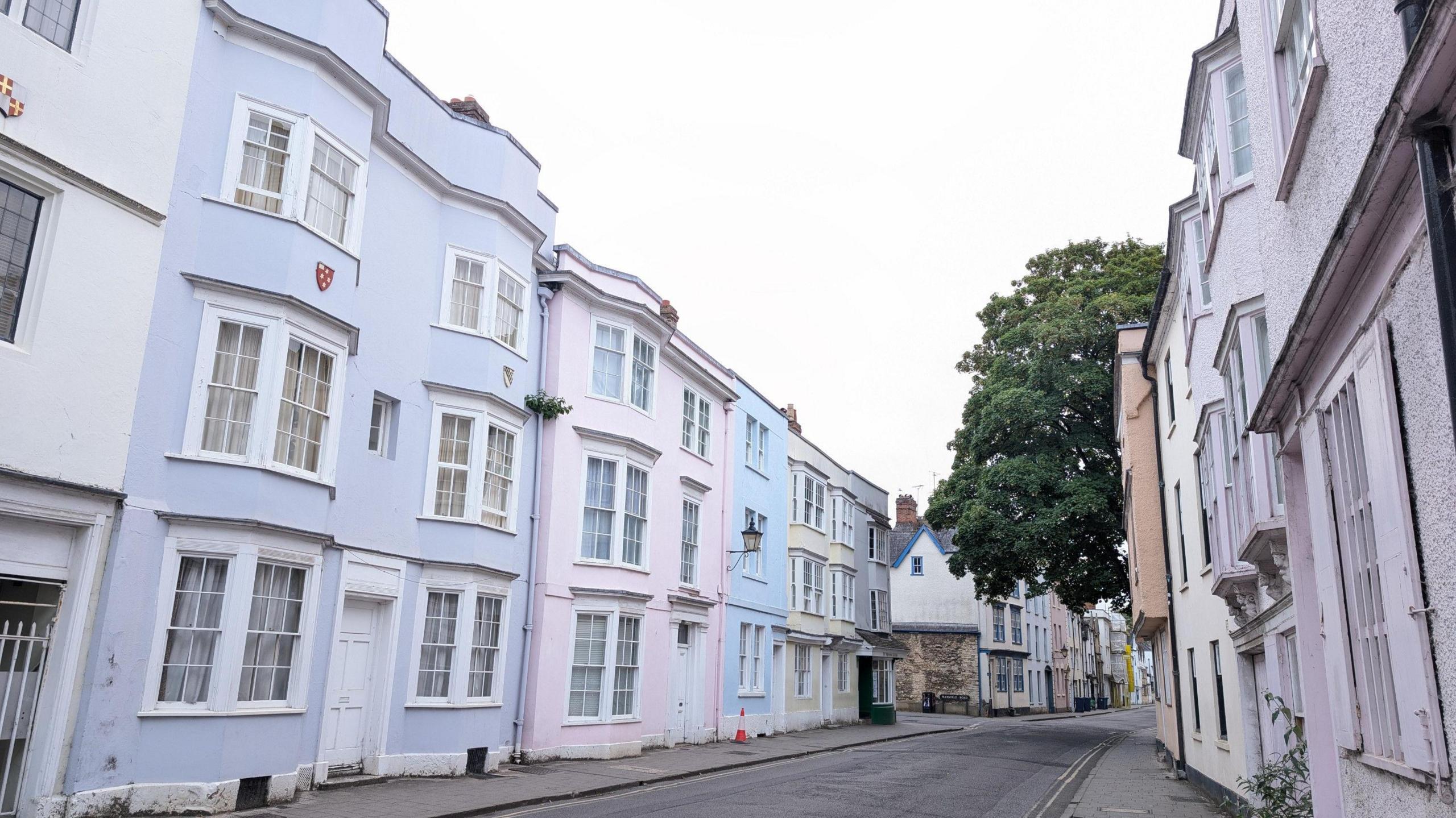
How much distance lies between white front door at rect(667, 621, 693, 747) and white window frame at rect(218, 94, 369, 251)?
12904mm

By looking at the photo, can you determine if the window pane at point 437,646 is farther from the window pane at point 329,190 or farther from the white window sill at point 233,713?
the window pane at point 329,190

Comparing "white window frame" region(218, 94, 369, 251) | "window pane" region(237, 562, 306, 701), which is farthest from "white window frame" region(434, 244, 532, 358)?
"window pane" region(237, 562, 306, 701)

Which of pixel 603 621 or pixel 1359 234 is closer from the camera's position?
pixel 1359 234

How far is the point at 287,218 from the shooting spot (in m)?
12.7

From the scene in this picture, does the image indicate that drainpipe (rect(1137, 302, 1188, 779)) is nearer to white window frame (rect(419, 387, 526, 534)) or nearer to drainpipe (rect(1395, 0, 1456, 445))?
white window frame (rect(419, 387, 526, 534))

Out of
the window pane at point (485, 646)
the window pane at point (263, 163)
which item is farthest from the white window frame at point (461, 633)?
the window pane at point (263, 163)

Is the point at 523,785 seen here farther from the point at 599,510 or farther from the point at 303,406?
the point at 303,406

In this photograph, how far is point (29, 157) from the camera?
32.2ft

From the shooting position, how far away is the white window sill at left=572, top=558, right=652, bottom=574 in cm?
1956

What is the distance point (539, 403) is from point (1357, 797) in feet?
48.9

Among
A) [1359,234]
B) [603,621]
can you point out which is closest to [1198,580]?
[603,621]

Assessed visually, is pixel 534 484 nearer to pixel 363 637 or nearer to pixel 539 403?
pixel 539 403

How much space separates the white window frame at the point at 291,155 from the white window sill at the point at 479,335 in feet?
8.21

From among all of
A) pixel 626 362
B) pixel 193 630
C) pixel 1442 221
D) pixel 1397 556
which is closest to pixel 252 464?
pixel 193 630
